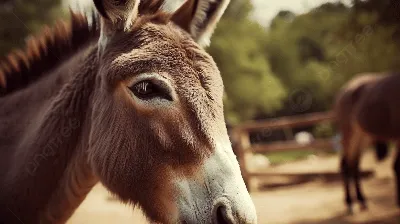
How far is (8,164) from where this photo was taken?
6.69ft

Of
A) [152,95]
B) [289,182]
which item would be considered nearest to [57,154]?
[152,95]

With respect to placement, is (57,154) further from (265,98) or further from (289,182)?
(265,98)

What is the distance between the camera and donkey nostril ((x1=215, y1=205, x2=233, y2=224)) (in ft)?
4.89

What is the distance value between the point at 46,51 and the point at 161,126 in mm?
1095

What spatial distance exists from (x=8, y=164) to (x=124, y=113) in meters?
0.81

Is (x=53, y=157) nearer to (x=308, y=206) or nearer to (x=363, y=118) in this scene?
(x=363, y=118)

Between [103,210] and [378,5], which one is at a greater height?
[378,5]

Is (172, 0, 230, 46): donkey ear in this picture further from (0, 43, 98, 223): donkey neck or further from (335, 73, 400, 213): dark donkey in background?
(335, 73, 400, 213): dark donkey in background

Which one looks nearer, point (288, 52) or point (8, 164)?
point (8, 164)

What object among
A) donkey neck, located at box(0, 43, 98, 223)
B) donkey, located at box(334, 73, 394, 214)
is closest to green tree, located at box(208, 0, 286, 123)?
donkey, located at box(334, 73, 394, 214)

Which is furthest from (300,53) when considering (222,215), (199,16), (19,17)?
(222,215)

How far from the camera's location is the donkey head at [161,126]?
5.21 feet

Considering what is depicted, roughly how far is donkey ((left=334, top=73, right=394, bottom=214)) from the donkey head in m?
6.00

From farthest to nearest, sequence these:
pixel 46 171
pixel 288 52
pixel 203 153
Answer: pixel 288 52 → pixel 46 171 → pixel 203 153
